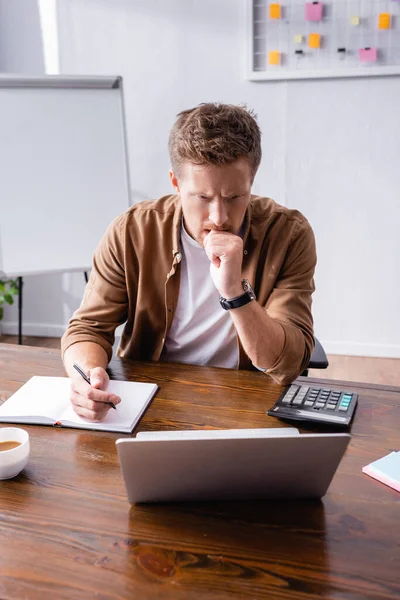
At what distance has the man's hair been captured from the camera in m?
1.22

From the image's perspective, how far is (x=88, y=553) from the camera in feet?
2.39

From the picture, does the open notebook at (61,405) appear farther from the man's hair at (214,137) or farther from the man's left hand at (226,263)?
the man's hair at (214,137)

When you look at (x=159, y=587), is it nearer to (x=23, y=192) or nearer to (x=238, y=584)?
(x=238, y=584)

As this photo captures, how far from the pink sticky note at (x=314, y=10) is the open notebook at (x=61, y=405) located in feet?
7.47

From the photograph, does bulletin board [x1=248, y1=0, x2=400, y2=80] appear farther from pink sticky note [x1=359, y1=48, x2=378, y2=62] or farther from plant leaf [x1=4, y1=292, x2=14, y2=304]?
plant leaf [x1=4, y1=292, x2=14, y2=304]

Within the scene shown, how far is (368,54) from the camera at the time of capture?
9.00 feet

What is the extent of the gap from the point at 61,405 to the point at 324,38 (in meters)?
2.40

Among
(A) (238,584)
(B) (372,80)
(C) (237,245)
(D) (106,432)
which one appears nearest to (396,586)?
(A) (238,584)

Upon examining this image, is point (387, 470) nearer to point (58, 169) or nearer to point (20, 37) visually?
point (58, 169)

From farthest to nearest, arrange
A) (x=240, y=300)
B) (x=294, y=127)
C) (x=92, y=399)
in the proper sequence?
(x=294, y=127)
(x=240, y=300)
(x=92, y=399)

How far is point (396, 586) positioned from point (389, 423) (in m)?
0.42

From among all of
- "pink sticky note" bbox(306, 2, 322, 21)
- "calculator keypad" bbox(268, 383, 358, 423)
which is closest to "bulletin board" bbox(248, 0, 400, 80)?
"pink sticky note" bbox(306, 2, 322, 21)

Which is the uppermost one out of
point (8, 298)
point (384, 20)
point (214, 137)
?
point (384, 20)

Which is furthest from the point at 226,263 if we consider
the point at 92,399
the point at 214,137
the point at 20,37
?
the point at 20,37
